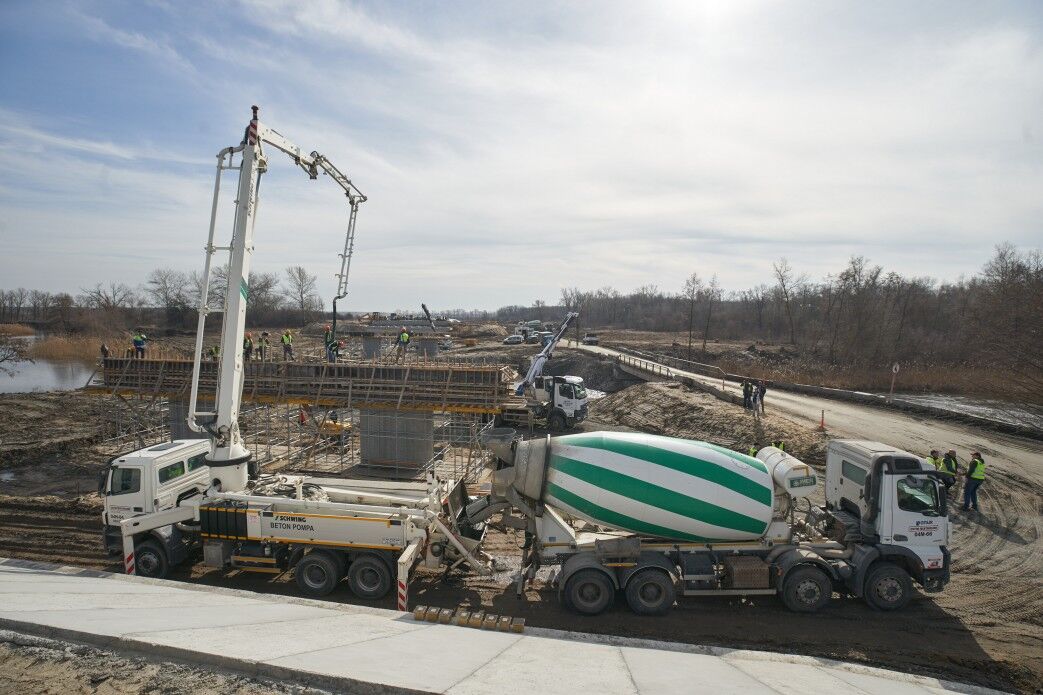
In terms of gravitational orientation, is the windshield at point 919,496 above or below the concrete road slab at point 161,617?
above

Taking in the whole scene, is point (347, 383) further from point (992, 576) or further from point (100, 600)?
point (992, 576)

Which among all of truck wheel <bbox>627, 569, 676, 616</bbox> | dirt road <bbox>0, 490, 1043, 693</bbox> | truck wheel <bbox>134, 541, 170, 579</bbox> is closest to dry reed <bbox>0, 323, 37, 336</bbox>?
dirt road <bbox>0, 490, 1043, 693</bbox>

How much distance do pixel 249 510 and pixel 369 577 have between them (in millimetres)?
2777

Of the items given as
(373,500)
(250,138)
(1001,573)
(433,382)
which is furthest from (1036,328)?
(250,138)

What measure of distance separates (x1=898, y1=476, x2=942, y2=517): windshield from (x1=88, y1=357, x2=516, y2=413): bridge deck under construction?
1158 centimetres

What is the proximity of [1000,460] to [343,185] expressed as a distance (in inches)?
1004

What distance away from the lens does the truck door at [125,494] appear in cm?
1107

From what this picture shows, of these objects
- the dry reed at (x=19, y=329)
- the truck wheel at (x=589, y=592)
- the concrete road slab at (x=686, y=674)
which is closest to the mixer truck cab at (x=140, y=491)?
the truck wheel at (x=589, y=592)

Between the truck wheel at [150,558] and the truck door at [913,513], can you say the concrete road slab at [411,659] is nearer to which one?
the truck wheel at [150,558]

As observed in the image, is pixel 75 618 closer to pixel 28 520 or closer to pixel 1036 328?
pixel 28 520

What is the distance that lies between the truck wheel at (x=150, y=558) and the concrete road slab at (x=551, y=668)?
28.2 feet

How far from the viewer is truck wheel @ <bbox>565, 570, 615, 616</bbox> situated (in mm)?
9742

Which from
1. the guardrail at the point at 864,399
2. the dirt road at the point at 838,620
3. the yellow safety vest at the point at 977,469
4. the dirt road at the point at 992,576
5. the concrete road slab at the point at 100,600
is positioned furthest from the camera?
the guardrail at the point at 864,399

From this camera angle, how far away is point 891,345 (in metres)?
53.2
